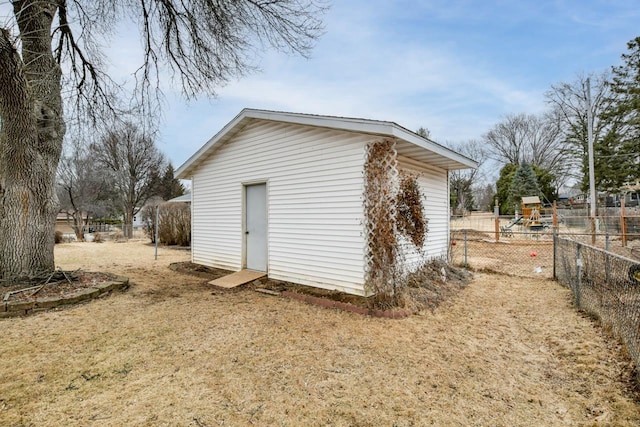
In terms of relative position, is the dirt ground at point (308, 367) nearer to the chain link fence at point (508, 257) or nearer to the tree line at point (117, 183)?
the chain link fence at point (508, 257)

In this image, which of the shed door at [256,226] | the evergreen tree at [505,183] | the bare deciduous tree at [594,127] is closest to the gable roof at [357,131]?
the shed door at [256,226]

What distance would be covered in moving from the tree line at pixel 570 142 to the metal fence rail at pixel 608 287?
1545 cm

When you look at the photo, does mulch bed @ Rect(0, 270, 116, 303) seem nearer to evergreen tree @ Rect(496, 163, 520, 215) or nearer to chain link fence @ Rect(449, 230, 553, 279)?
chain link fence @ Rect(449, 230, 553, 279)

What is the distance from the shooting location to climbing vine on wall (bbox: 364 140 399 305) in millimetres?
4672

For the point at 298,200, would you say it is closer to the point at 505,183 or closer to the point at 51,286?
the point at 51,286

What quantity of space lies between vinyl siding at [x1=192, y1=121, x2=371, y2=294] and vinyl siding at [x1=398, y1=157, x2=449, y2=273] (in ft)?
3.60

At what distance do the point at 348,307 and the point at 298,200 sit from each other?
2.19 metres

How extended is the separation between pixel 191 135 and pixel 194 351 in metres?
10.2

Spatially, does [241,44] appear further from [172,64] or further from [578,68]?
[578,68]

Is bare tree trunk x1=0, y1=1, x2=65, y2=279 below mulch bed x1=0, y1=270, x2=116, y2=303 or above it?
above

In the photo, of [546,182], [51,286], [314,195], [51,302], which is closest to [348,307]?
[314,195]

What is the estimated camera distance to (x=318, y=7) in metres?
6.20

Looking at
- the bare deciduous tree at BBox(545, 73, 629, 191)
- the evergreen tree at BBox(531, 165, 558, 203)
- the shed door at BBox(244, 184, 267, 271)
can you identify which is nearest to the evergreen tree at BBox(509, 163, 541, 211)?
the evergreen tree at BBox(531, 165, 558, 203)

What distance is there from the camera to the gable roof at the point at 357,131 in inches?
181
